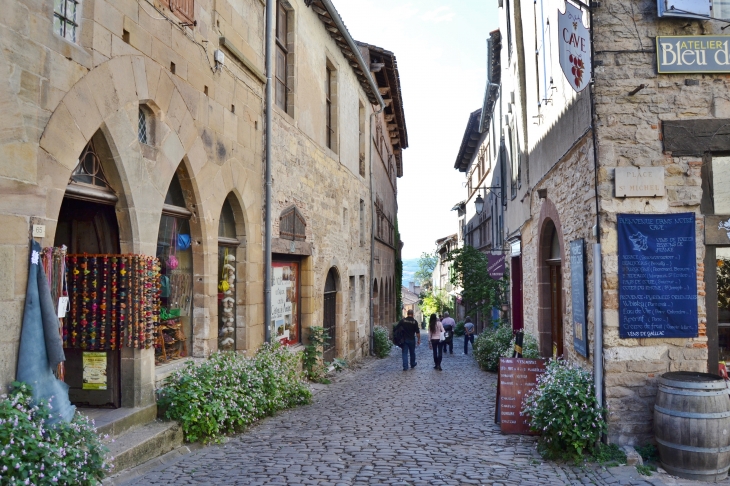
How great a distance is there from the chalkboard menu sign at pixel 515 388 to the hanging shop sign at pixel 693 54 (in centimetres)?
323

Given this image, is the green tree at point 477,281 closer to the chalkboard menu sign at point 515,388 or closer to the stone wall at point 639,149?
the chalkboard menu sign at point 515,388

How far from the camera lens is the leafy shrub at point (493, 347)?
496 inches

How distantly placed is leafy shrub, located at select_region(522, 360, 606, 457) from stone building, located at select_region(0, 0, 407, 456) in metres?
3.65

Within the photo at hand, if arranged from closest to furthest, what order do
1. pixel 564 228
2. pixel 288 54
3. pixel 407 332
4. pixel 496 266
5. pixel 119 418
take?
pixel 119 418 → pixel 564 228 → pixel 288 54 → pixel 407 332 → pixel 496 266

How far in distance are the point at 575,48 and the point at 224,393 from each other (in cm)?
481

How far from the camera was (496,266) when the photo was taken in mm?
14969

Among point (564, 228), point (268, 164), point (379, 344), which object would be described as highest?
point (268, 164)

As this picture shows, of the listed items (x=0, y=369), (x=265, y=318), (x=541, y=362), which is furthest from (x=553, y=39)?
(x=0, y=369)

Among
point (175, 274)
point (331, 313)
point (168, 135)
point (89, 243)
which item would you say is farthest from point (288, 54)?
point (89, 243)

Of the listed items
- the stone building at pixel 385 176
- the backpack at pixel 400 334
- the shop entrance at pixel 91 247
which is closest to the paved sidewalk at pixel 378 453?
the shop entrance at pixel 91 247

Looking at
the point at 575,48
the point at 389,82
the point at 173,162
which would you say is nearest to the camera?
the point at 575,48

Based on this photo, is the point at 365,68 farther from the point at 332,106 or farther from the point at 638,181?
the point at 638,181

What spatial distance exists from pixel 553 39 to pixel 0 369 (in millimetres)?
7060

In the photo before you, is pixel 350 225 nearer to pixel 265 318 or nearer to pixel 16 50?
pixel 265 318
